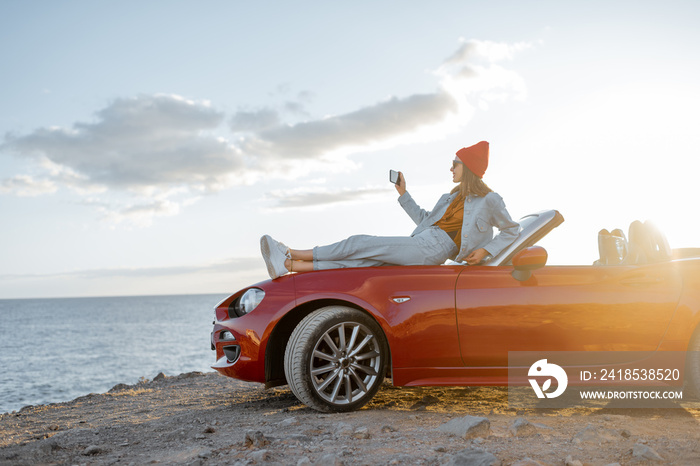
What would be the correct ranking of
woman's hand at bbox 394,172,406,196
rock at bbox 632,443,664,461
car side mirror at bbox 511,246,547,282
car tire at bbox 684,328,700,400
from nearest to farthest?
1. rock at bbox 632,443,664,461
2. car side mirror at bbox 511,246,547,282
3. car tire at bbox 684,328,700,400
4. woman's hand at bbox 394,172,406,196

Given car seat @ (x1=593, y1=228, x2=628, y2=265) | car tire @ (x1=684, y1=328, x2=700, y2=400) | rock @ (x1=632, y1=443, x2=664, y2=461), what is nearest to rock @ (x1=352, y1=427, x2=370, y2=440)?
rock @ (x1=632, y1=443, x2=664, y2=461)

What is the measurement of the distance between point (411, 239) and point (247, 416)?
1.83m

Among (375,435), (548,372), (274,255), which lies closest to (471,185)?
(548,372)

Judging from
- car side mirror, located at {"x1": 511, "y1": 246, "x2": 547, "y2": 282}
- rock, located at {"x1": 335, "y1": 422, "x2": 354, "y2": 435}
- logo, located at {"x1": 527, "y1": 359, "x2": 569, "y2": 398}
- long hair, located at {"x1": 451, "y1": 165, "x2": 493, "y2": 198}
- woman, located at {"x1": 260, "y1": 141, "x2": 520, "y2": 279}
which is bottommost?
rock, located at {"x1": 335, "y1": 422, "x2": 354, "y2": 435}

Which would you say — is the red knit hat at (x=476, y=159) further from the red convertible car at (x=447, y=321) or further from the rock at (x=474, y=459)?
the rock at (x=474, y=459)

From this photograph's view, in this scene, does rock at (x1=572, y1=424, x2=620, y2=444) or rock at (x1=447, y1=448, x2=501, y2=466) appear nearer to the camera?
rock at (x1=447, y1=448, x2=501, y2=466)

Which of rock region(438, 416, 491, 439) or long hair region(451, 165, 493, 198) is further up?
long hair region(451, 165, 493, 198)

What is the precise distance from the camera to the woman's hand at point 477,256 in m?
4.19

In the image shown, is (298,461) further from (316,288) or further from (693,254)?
(693,254)

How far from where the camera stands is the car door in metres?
3.87

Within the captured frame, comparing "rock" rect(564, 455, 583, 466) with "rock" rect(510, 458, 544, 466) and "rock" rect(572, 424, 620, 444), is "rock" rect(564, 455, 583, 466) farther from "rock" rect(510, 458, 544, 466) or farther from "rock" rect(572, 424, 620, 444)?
"rock" rect(572, 424, 620, 444)

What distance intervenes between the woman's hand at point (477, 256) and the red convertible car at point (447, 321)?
0.11 m

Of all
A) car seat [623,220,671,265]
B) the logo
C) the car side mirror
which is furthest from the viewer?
car seat [623,220,671,265]

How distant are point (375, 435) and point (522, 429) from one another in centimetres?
87
